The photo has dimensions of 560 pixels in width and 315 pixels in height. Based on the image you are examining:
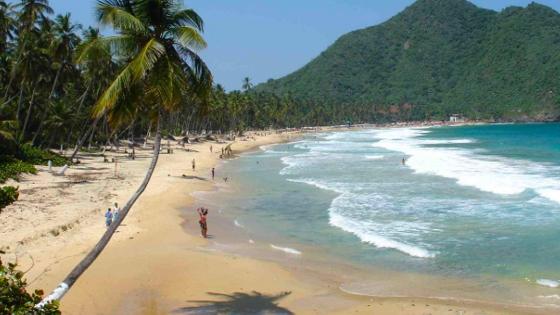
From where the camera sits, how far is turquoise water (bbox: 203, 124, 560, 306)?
17.0 m

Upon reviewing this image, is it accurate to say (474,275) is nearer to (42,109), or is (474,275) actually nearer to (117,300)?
(117,300)

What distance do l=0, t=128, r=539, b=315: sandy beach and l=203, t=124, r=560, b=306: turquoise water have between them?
9.75 ft

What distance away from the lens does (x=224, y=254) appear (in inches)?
691

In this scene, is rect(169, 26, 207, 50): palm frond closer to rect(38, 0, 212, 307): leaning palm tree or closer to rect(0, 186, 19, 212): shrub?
rect(38, 0, 212, 307): leaning palm tree

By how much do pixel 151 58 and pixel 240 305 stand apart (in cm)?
592

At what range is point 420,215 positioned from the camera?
23984mm

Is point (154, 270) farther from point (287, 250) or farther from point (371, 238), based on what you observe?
point (371, 238)

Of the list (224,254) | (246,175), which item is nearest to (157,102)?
(224,254)

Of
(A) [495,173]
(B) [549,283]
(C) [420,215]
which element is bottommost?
(B) [549,283]

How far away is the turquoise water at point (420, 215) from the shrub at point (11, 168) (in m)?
10.6

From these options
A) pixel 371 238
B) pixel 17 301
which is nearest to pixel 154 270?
pixel 371 238

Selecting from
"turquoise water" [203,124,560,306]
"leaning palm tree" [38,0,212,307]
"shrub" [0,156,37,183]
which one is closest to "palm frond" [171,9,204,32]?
"leaning palm tree" [38,0,212,307]

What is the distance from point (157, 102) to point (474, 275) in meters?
9.92

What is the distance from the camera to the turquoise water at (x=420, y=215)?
17.0 metres
